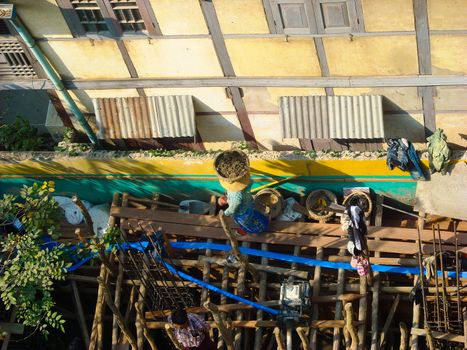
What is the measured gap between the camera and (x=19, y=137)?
11.5 metres

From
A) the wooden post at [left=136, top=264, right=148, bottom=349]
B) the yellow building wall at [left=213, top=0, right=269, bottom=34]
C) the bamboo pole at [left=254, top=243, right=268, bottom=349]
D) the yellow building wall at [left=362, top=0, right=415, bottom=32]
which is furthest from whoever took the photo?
the bamboo pole at [left=254, top=243, right=268, bottom=349]

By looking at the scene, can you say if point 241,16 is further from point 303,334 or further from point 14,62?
point 303,334

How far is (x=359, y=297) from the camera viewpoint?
376 inches

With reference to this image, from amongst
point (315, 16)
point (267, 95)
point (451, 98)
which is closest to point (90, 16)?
point (267, 95)

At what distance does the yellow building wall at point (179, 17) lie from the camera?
29.7 ft

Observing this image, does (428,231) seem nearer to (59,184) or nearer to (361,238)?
(361,238)

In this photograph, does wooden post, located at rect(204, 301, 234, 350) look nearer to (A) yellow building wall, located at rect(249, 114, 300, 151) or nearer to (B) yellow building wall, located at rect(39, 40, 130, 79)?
(A) yellow building wall, located at rect(249, 114, 300, 151)

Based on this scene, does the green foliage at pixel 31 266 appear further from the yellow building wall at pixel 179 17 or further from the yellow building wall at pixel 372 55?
the yellow building wall at pixel 372 55

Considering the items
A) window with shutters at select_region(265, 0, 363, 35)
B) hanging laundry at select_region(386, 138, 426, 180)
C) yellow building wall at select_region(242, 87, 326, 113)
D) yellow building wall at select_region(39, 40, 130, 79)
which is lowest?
hanging laundry at select_region(386, 138, 426, 180)

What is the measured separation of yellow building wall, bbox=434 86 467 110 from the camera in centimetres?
936

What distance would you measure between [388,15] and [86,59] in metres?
4.32

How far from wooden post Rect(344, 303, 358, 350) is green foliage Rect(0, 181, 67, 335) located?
3764mm

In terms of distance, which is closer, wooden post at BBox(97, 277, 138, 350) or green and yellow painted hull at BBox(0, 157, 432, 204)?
wooden post at BBox(97, 277, 138, 350)

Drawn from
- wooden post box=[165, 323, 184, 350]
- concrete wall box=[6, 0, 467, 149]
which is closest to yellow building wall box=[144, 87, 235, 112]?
concrete wall box=[6, 0, 467, 149]
